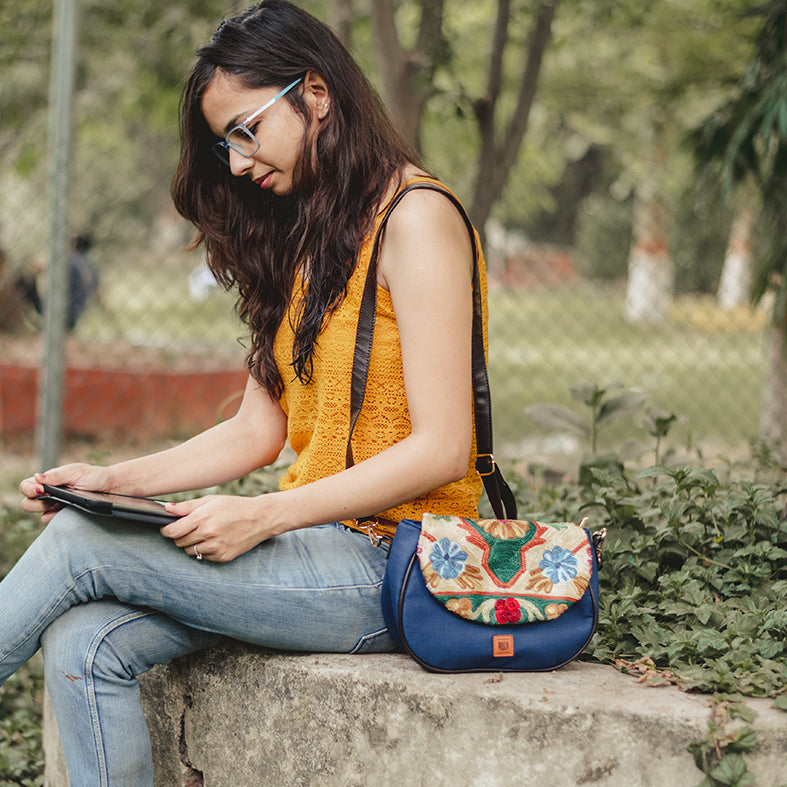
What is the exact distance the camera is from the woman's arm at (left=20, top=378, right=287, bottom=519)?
2.18 metres

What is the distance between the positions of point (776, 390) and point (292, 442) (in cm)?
374

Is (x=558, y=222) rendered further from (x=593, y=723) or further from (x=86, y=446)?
(x=593, y=723)

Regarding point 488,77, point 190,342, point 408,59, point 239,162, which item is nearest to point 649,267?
point 190,342

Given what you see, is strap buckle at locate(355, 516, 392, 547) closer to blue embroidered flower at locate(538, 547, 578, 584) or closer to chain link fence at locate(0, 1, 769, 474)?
blue embroidered flower at locate(538, 547, 578, 584)

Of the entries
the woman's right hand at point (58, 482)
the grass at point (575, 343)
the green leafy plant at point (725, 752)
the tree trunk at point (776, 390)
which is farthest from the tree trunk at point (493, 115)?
the green leafy plant at point (725, 752)

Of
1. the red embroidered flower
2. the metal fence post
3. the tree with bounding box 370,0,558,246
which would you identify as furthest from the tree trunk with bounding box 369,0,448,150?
the red embroidered flower

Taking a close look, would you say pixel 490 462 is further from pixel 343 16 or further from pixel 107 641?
pixel 343 16

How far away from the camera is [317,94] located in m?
2.04

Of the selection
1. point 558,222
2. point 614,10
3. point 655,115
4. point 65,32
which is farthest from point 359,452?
point 558,222

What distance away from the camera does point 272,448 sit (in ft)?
7.62

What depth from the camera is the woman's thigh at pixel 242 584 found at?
183cm

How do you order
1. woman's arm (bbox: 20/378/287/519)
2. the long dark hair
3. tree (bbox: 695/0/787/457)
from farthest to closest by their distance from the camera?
tree (bbox: 695/0/787/457) → woman's arm (bbox: 20/378/287/519) → the long dark hair

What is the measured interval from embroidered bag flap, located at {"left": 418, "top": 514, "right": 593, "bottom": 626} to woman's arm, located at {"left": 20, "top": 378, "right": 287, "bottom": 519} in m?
0.61

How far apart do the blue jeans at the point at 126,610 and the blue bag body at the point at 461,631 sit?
5.6 inches
